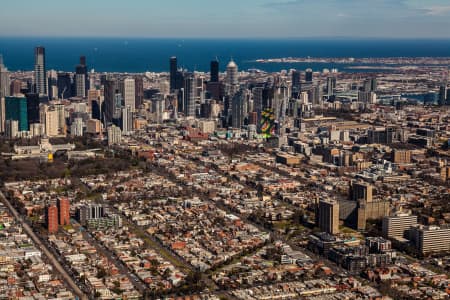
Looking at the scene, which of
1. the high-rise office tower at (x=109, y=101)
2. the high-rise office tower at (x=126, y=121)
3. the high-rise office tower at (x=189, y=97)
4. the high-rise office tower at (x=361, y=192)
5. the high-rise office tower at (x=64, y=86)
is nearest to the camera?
the high-rise office tower at (x=361, y=192)

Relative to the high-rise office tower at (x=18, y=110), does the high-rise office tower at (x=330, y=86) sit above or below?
above

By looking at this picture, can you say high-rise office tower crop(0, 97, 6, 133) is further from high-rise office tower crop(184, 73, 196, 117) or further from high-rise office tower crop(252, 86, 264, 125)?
high-rise office tower crop(252, 86, 264, 125)

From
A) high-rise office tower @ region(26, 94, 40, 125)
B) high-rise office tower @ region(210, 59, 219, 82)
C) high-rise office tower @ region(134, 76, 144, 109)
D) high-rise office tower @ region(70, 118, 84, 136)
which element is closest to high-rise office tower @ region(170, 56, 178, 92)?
high-rise office tower @ region(210, 59, 219, 82)

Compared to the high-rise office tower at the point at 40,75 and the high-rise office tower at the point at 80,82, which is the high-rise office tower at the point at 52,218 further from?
the high-rise office tower at the point at 80,82

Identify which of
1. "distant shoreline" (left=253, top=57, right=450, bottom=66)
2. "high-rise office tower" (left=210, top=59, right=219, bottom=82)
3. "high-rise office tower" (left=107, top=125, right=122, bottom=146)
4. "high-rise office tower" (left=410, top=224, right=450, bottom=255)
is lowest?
"high-rise office tower" (left=410, top=224, right=450, bottom=255)

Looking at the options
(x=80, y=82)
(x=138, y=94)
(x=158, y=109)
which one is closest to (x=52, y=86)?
(x=80, y=82)

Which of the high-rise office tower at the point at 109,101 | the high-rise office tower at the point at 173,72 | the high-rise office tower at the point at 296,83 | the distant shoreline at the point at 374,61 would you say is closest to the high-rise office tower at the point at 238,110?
the high-rise office tower at the point at 109,101

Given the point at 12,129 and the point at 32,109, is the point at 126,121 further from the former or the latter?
the point at 12,129

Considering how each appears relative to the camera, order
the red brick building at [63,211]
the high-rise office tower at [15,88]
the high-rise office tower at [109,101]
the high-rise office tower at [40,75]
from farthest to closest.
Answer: the high-rise office tower at [40,75] → the high-rise office tower at [15,88] → the high-rise office tower at [109,101] → the red brick building at [63,211]
